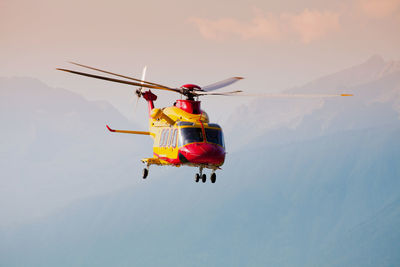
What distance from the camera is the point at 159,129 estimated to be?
43.2m

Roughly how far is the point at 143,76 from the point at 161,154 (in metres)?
10.7

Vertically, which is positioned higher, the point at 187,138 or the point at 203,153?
the point at 187,138

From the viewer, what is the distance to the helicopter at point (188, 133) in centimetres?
3791

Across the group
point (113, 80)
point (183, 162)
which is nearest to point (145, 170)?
point (183, 162)

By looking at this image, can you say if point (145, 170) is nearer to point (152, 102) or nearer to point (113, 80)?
point (152, 102)

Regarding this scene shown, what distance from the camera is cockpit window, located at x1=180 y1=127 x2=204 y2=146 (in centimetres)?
3838

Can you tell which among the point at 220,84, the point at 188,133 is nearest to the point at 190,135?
the point at 188,133

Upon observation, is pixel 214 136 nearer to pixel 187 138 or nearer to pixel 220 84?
pixel 187 138

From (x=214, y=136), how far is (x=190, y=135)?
67.9 inches

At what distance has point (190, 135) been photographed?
38.5 metres

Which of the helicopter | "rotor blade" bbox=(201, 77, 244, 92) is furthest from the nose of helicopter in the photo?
"rotor blade" bbox=(201, 77, 244, 92)

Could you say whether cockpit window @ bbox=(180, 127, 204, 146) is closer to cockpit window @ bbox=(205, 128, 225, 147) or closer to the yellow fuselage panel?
cockpit window @ bbox=(205, 128, 225, 147)

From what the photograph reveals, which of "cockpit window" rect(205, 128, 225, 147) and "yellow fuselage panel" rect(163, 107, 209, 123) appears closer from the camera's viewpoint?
"cockpit window" rect(205, 128, 225, 147)

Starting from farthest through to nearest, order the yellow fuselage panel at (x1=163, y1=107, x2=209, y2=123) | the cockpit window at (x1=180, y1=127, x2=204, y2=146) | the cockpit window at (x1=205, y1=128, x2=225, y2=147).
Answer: the yellow fuselage panel at (x1=163, y1=107, x2=209, y2=123) < the cockpit window at (x1=205, y1=128, x2=225, y2=147) < the cockpit window at (x1=180, y1=127, x2=204, y2=146)
